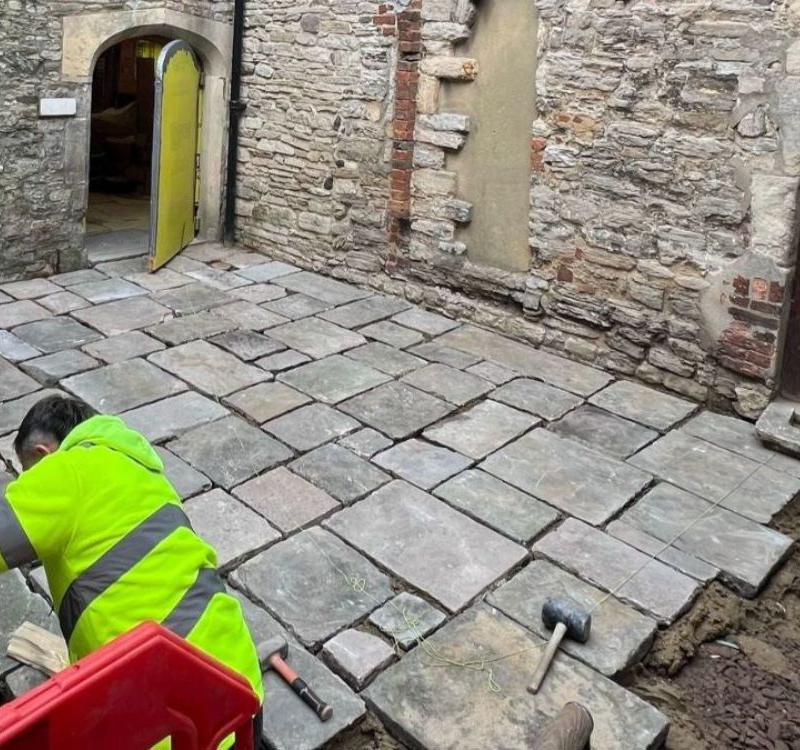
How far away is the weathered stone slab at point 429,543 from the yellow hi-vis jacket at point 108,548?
53.7 inches

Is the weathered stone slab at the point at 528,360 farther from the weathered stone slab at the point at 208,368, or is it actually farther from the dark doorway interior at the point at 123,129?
the dark doorway interior at the point at 123,129

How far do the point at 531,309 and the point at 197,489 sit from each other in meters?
2.83

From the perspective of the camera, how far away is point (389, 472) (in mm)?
4031

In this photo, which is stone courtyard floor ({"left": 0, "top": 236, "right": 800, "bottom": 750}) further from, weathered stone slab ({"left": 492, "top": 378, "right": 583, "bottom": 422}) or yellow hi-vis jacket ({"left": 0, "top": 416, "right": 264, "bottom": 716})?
yellow hi-vis jacket ({"left": 0, "top": 416, "right": 264, "bottom": 716})

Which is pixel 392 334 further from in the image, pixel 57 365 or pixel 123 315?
pixel 57 365

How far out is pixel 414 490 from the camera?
388 cm

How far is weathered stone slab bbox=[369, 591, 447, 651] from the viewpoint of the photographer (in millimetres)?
2977

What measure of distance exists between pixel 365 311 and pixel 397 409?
168 cm

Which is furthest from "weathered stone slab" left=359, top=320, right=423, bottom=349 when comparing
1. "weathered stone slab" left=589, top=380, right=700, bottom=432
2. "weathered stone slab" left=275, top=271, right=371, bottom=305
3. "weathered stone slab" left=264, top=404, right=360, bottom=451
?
"weathered stone slab" left=589, top=380, right=700, bottom=432

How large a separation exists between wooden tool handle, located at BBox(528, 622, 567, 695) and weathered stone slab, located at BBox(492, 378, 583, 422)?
73.5 inches

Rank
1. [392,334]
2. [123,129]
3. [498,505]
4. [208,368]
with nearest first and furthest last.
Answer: [498,505]
[208,368]
[392,334]
[123,129]

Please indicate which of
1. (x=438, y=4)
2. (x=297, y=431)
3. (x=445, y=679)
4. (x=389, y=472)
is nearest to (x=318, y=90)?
(x=438, y=4)

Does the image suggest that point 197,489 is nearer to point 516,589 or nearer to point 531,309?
point 516,589

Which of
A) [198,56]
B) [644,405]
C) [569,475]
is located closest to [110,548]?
[569,475]
